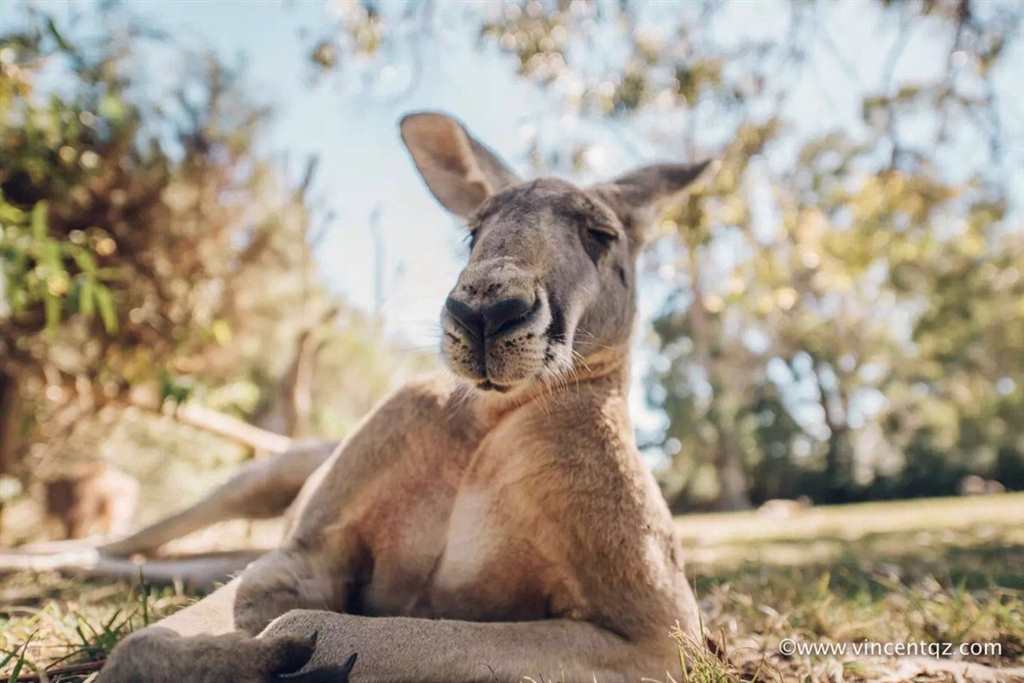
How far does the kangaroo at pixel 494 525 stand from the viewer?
1911 mm

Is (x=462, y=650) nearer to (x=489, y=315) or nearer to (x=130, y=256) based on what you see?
(x=489, y=315)

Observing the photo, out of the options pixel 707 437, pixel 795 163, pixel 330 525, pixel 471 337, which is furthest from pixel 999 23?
pixel 707 437

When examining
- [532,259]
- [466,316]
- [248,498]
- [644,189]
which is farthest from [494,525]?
[248,498]

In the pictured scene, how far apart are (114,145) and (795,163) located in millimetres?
9501

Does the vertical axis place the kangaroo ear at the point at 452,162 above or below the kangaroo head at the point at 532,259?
above

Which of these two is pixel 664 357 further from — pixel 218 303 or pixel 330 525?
pixel 330 525

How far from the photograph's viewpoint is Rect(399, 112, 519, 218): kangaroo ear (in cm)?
335

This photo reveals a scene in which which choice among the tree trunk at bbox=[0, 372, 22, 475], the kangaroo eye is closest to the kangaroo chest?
the kangaroo eye

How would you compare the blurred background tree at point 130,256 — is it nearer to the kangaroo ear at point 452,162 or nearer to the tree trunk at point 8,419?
the tree trunk at point 8,419

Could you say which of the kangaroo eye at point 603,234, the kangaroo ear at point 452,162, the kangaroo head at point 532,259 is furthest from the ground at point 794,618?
the kangaroo ear at point 452,162

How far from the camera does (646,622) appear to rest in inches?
88.3

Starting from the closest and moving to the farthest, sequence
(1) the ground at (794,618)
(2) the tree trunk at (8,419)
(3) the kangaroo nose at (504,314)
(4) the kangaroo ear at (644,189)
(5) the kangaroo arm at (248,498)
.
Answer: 1. (3) the kangaroo nose at (504,314)
2. (1) the ground at (794,618)
3. (4) the kangaroo ear at (644,189)
4. (5) the kangaroo arm at (248,498)
5. (2) the tree trunk at (8,419)

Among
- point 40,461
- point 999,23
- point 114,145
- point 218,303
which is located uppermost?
point 999,23

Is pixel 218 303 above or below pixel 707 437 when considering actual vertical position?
above
